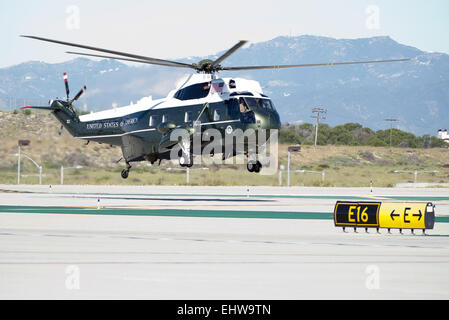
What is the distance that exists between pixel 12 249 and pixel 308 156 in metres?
96.7

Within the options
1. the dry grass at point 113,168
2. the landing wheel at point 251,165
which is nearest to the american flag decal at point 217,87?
the landing wheel at point 251,165

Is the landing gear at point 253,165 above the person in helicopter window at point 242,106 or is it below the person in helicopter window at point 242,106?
below

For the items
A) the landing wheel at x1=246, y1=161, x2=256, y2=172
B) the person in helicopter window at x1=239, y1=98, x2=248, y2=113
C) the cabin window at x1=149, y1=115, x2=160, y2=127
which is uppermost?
the person in helicopter window at x1=239, y1=98, x2=248, y2=113

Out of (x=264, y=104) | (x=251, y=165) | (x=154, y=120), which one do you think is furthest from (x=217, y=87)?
(x=154, y=120)

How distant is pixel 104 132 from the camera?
4059 cm

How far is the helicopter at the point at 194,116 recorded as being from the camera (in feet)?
108

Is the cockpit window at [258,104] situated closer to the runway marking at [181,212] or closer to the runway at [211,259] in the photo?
the runway marking at [181,212]

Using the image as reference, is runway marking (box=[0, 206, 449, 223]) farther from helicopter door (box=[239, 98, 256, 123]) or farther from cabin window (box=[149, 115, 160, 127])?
cabin window (box=[149, 115, 160, 127])

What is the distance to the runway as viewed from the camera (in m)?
11.4

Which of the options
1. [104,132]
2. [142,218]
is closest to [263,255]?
[142,218]

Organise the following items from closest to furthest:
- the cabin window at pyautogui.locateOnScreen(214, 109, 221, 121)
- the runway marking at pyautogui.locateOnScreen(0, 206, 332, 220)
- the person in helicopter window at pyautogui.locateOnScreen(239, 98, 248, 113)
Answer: the runway marking at pyautogui.locateOnScreen(0, 206, 332, 220) → the person in helicopter window at pyautogui.locateOnScreen(239, 98, 248, 113) → the cabin window at pyautogui.locateOnScreen(214, 109, 221, 121)

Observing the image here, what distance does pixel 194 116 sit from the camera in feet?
114

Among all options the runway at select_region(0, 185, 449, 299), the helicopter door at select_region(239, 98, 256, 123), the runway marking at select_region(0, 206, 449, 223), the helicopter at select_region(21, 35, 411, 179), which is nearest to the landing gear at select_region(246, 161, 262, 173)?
the helicopter at select_region(21, 35, 411, 179)
